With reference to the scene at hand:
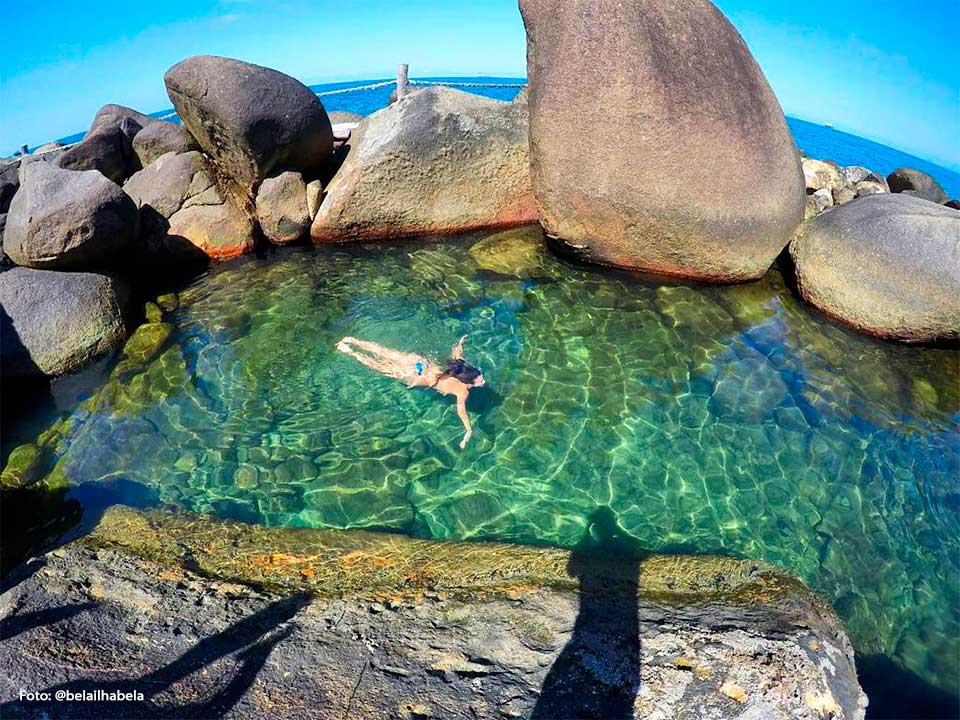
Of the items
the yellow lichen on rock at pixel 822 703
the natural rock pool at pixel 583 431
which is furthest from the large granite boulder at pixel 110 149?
the yellow lichen on rock at pixel 822 703

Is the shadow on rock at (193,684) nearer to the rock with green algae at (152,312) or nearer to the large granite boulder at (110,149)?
the rock with green algae at (152,312)

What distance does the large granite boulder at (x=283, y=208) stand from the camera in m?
7.32

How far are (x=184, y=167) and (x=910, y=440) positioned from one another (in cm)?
871

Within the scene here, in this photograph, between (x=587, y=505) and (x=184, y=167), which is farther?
(x=184, y=167)

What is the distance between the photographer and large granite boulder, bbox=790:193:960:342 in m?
5.25

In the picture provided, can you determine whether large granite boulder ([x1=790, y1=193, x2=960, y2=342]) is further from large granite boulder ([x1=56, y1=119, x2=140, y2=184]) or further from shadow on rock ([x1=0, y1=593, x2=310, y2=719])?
large granite boulder ([x1=56, y1=119, x2=140, y2=184])

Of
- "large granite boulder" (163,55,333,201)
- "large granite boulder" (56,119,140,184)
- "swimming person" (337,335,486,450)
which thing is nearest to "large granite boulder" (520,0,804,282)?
"swimming person" (337,335,486,450)

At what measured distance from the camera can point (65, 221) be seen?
18.4 ft

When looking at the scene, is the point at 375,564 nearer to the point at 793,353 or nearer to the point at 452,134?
the point at 793,353

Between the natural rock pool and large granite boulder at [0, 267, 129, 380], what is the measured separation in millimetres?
493

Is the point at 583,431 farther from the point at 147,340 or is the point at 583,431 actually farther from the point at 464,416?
the point at 147,340

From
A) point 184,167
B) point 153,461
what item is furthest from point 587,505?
point 184,167

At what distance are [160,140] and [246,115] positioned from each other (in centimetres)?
245

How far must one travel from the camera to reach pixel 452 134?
7.18 m
